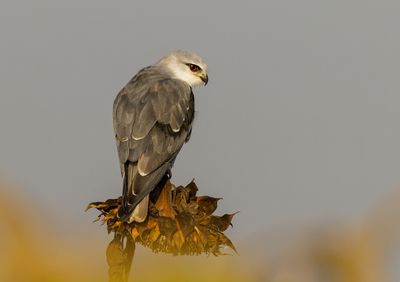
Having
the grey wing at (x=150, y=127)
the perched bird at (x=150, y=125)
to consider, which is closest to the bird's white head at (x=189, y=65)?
the perched bird at (x=150, y=125)

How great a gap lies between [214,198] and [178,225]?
0.41 meters

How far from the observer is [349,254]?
10.6 ft

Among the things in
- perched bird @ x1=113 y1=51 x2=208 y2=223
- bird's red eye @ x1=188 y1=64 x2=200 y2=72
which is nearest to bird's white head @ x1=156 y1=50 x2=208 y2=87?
bird's red eye @ x1=188 y1=64 x2=200 y2=72

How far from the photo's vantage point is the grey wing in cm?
826

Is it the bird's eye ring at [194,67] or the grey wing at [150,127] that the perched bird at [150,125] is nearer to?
the grey wing at [150,127]

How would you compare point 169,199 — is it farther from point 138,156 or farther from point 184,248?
point 138,156

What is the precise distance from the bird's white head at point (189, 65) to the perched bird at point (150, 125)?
390 millimetres

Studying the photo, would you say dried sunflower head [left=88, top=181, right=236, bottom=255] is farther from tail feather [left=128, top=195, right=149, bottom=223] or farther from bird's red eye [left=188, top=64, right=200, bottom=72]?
bird's red eye [left=188, top=64, right=200, bottom=72]

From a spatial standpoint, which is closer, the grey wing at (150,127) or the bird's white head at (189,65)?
the grey wing at (150,127)

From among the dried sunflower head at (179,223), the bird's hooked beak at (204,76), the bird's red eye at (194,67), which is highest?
the bird's red eye at (194,67)

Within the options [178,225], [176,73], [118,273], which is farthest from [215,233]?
[176,73]

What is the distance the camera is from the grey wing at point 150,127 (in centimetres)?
826

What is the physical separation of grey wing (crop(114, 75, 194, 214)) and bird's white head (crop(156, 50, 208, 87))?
1.30m

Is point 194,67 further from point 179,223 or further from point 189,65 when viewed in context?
point 179,223
